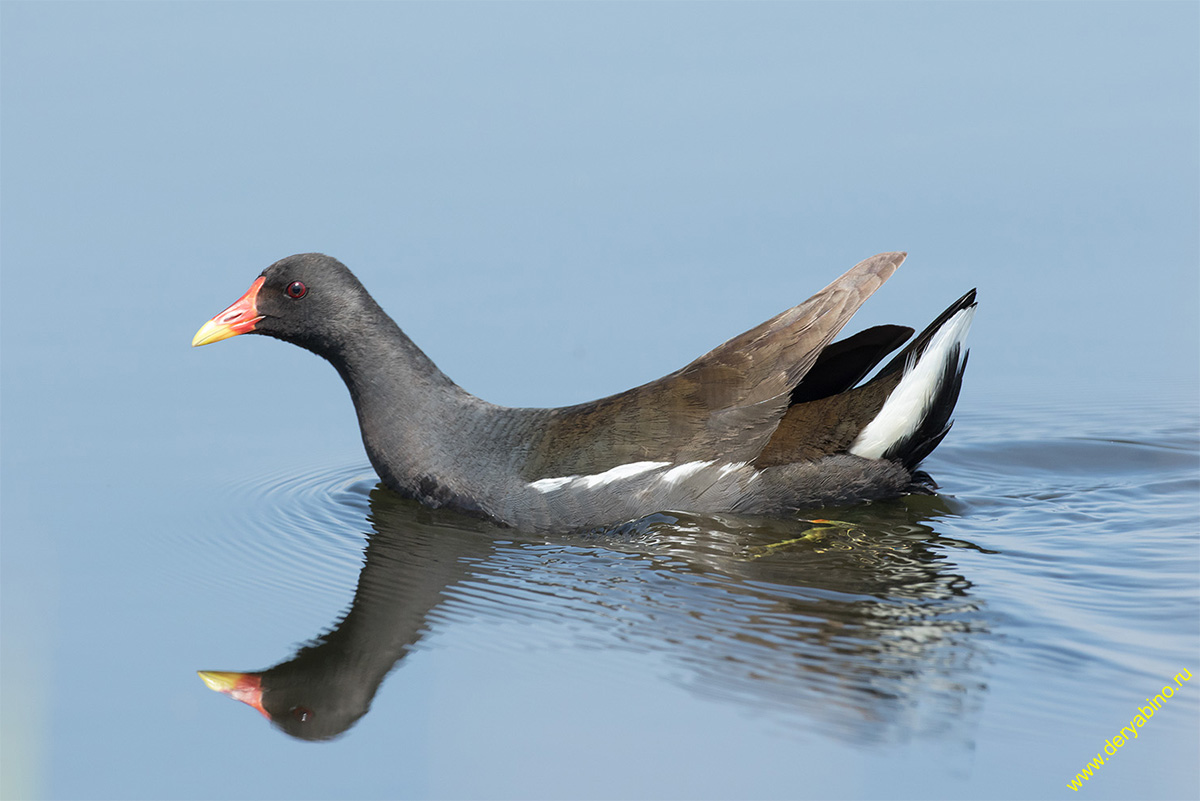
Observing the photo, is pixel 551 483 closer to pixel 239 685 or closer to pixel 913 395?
pixel 913 395

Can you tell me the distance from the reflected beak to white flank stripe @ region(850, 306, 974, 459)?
2.76m

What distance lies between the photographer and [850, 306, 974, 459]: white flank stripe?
19.0ft

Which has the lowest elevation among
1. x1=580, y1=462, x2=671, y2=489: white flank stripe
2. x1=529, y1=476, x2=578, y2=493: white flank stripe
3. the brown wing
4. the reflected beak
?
the reflected beak

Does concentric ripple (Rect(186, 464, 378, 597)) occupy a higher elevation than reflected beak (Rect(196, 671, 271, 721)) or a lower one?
higher

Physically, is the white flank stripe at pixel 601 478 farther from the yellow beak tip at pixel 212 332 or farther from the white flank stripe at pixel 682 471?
the yellow beak tip at pixel 212 332

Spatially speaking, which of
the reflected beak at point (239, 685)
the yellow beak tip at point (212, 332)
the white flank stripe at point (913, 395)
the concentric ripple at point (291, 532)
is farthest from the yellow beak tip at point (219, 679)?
A: the white flank stripe at point (913, 395)

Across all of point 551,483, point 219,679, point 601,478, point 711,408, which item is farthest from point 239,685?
point 711,408

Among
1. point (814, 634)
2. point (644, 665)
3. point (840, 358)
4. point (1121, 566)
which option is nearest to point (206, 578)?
point (644, 665)

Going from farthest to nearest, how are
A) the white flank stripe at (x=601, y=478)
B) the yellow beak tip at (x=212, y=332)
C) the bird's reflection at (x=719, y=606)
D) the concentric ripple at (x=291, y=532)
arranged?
the yellow beak tip at (x=212, y=332) < the white flank stripe at (x=601, y=478) < the concentric ripple at (x=291, y=532) < the bird's reflection at (x=719, y=606)

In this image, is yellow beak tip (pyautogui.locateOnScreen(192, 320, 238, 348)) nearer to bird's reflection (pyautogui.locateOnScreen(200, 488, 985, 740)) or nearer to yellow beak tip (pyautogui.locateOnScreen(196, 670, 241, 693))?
bird's reflection (pyautogui.locateOnScreen(200, 488, 985, 740))

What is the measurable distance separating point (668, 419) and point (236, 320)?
1.93m

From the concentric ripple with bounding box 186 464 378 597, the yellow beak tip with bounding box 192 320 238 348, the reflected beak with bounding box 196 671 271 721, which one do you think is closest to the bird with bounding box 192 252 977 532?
the yellow beak tip with bounding box 192 320 238 348

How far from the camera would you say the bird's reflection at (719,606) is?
4.16 meters

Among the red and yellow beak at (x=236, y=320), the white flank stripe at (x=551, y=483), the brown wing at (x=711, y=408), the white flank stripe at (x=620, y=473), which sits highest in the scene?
the red and yellow beak at (x=236, y=320)
